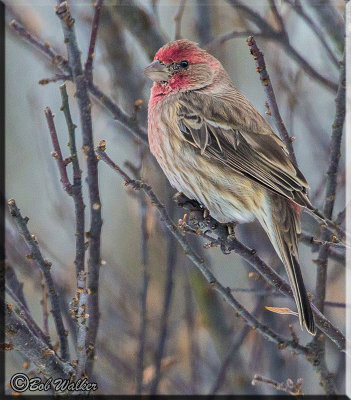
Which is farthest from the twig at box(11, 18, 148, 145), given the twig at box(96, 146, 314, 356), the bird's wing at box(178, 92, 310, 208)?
the twig at box(96, 146, 314, 356)

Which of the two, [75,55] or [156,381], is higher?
[75,55]

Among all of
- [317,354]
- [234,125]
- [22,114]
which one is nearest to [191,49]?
[234,125]

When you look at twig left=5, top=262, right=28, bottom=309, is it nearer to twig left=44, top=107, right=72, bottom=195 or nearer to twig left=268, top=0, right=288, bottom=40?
twig left=44, top=107, right=72, bottom=195

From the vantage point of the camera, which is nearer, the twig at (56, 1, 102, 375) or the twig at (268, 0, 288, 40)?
the twig at (56, 1, 102, 375)

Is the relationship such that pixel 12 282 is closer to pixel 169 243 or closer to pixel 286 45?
pixel 169 243

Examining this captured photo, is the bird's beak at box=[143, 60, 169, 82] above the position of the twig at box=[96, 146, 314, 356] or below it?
above

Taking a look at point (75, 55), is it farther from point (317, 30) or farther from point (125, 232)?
point (125, 232)
